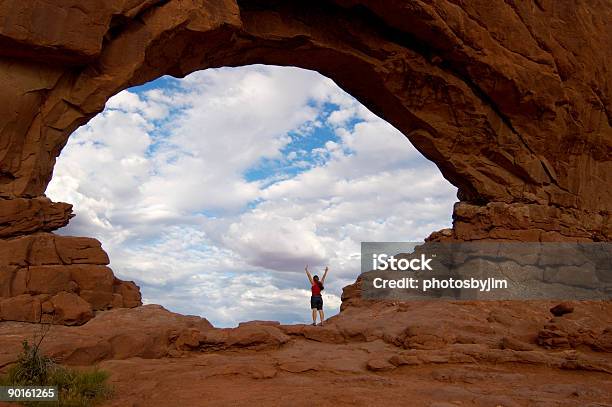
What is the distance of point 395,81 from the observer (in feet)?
63.4

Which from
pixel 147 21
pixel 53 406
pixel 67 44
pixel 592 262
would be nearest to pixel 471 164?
pixel 592 262

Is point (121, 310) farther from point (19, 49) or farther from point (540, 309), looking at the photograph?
point (540, 309)

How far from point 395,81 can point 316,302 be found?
8.99 meters

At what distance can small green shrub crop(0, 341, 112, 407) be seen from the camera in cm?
800

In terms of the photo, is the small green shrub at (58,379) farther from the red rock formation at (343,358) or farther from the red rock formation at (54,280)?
the red rock formation at (54,280)

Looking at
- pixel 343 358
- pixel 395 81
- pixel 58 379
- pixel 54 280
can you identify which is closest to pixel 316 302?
pixel 343 358

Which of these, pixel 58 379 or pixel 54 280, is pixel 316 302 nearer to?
pixel 54 280

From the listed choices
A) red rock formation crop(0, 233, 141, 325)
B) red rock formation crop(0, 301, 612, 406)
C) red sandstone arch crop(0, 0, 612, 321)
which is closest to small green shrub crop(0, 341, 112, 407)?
red rock formation crop(0, 301, 612, 406)

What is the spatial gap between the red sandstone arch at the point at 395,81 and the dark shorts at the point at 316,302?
582cm

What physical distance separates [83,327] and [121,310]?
1.36 metres

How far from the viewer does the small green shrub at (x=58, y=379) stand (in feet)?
26.2

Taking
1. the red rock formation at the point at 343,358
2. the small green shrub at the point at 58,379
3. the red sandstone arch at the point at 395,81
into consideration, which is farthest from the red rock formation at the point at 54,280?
the small green shrub at the point at 58,379

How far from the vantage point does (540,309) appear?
1720 cm

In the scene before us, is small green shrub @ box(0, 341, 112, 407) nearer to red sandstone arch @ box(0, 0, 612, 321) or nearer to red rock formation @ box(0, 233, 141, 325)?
red rock formation @ box(0, 233, 141, 325)
